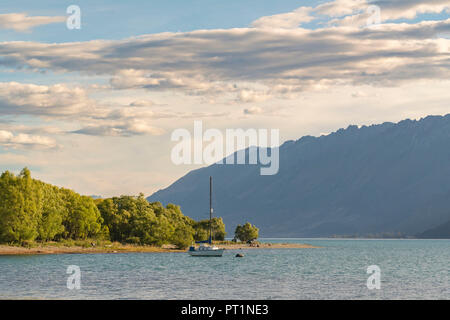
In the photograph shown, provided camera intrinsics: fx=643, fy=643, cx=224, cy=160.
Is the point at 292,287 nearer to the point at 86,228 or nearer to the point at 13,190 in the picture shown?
the point at 13,190

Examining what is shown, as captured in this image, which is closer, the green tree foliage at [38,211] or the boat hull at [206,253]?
the green tree foliage at [38,211]

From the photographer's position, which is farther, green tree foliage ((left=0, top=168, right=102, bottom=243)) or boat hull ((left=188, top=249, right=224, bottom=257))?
boat hull ((left=188, top=249, right=224, bottom=257))

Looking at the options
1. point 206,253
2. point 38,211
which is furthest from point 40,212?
point 206,253

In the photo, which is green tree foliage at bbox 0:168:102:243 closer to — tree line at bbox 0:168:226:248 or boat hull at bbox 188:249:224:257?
tree line at bbox 0:168:226:248

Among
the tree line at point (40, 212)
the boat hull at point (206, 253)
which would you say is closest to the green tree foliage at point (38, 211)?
the tree line at point (40, 212)

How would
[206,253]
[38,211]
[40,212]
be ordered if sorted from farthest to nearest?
[206,253]
[40,212]
[38,211]

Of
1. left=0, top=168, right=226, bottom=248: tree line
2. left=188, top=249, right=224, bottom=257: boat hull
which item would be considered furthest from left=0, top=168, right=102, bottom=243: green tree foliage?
left=188, top=249, right=224, bottom=257: boat hull

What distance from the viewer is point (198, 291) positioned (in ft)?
237

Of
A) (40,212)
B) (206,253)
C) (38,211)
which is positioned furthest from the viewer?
(206,253)

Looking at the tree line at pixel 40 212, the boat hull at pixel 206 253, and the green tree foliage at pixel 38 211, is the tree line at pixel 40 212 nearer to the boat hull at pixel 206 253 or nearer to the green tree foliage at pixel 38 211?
the green tree foliage at pixel 38 211

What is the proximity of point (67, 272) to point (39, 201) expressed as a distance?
7423 cm

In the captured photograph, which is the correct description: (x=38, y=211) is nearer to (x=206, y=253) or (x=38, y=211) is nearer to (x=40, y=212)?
(x=40, y=212)

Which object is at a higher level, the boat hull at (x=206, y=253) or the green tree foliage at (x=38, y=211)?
the green tree foliage at (x=38, y=211)

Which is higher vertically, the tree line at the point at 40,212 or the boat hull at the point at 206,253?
the tree line at the point at 40,212
